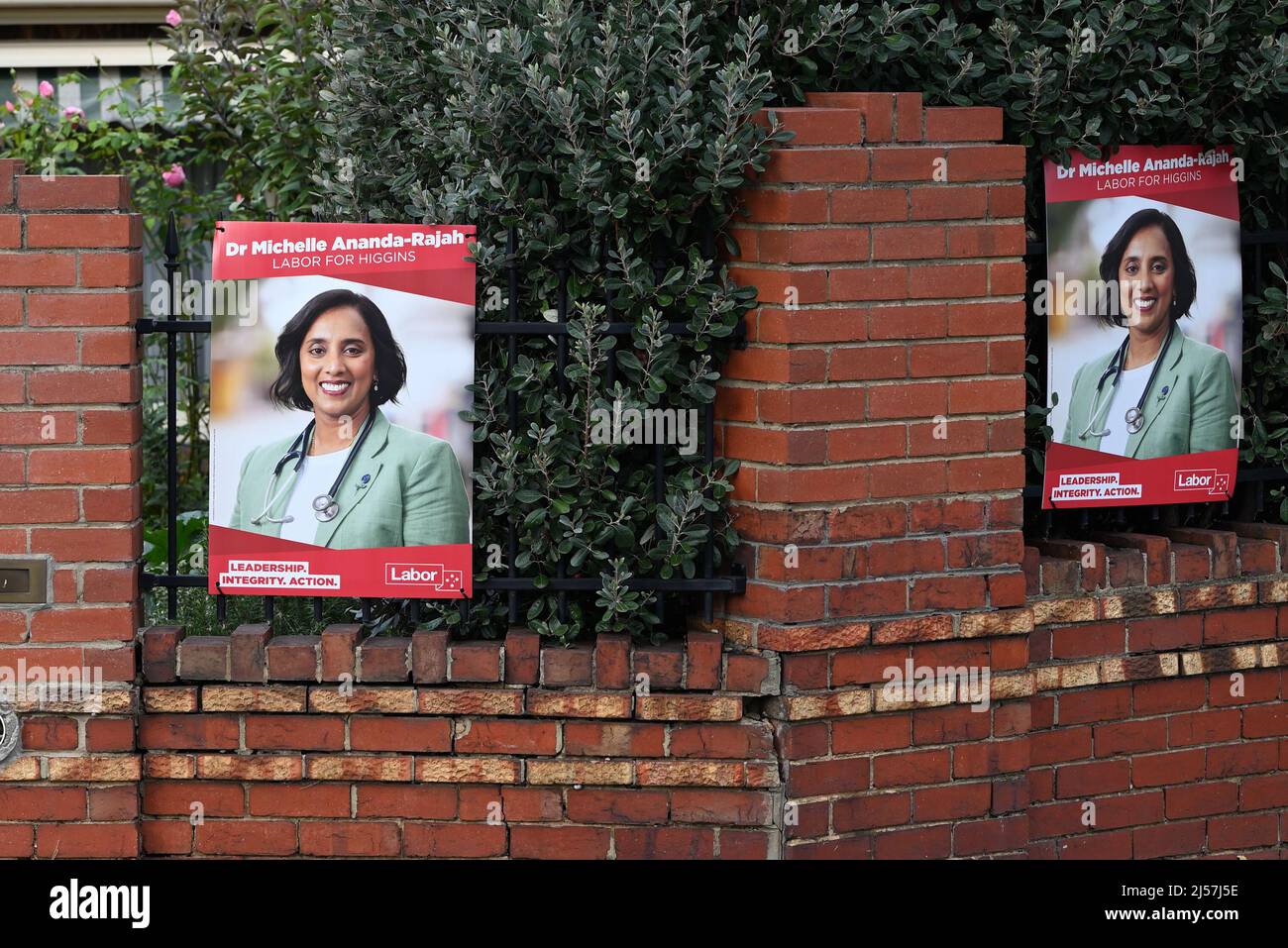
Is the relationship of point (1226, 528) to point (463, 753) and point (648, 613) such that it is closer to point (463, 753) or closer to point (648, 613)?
point (648, 613)

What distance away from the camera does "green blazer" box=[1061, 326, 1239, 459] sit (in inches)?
161

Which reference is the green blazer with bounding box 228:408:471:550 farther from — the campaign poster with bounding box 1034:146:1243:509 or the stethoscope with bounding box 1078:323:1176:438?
the stethoscope with bounding box 1078:323:1176:438

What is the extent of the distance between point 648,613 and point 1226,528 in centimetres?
192

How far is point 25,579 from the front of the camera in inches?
145

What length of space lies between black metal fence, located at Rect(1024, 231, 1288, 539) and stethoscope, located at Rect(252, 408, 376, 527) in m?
1.87

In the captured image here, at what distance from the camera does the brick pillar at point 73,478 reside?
366cm

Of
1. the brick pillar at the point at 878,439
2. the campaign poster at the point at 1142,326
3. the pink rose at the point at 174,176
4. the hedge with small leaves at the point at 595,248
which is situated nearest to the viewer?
the hedge with small leaves at the point at 595,248

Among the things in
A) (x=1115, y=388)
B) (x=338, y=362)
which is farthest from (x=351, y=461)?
(x=1115, y=388)

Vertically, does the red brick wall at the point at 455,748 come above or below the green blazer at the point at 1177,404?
below

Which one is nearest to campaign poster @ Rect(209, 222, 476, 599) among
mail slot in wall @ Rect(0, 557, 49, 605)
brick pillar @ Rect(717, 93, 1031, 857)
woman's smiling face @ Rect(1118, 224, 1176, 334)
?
mail slot in wall @ Rect(0, 557, 49, 605)

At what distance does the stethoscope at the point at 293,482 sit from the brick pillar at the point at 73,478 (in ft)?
1.17

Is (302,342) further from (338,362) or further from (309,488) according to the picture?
(309,488)

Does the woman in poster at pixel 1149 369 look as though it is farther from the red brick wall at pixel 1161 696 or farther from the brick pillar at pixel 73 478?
the brick pillar at pixel 73 478

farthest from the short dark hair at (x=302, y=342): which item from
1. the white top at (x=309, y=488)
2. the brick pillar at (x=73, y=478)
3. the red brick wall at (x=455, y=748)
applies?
the red brick wall at (x=455, y=748)
